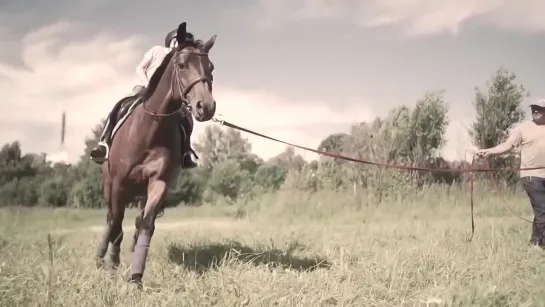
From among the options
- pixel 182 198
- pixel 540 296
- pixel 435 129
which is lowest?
pixel 540 296

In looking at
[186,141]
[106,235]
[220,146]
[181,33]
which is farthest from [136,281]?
[220,146]

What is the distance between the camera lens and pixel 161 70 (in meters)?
2.62

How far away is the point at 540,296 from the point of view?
2.39m

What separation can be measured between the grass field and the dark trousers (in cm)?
14

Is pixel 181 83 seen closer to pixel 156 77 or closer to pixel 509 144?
pixel 156 77

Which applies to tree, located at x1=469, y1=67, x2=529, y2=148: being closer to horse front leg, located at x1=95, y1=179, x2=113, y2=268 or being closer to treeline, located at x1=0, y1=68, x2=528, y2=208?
treeline, located at x1=0, y1=68, x2=528, y2=208

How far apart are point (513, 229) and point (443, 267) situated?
5.37 ft

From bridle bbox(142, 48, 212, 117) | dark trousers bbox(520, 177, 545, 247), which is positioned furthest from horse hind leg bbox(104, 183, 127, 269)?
dark trousers bbox(520, 177, 545, 247)

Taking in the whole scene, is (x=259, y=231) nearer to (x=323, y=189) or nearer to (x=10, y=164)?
(x=323, y=189)

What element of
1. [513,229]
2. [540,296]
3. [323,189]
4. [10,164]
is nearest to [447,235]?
[513,229]

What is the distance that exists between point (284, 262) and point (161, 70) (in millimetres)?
1452

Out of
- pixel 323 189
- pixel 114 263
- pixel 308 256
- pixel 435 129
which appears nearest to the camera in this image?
pixel 114 263

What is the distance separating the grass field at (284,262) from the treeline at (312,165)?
0.16 meters

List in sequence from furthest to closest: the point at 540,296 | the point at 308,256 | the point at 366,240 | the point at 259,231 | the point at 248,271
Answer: the point at 259,231 < the point at 366,240 < the point at 308,256 < the point at 248,271 < the point at 540,296
